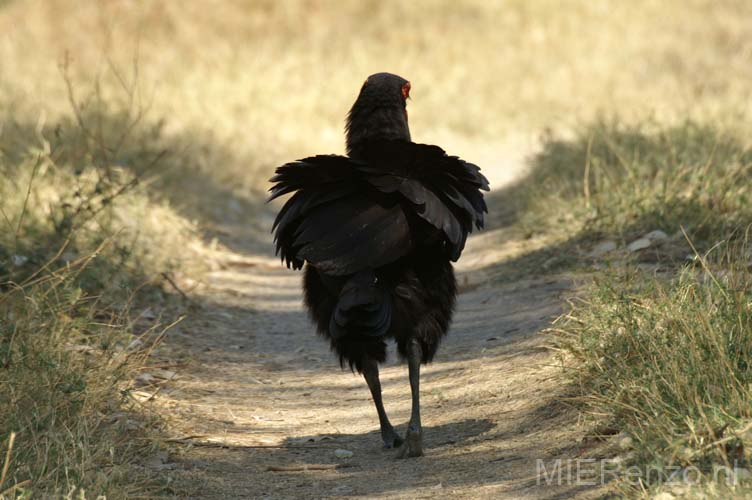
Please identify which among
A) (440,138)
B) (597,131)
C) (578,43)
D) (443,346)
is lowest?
(443,346)

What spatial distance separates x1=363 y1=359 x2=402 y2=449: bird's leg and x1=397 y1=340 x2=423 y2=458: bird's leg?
0.17 meters

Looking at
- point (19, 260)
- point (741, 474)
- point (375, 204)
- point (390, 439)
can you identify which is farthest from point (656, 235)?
point (19, 260)

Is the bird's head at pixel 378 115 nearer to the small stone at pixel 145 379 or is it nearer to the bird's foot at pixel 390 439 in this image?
the bird's foot at pixel 390 439

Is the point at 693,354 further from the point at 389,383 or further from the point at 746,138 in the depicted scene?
the point at 746,138

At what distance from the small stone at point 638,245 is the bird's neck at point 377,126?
2197 mm

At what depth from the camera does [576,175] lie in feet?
29.4

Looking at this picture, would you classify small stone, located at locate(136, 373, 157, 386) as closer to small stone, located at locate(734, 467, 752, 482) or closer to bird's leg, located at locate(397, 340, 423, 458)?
bird's leg, located at locate(397, 340, 423, 458)

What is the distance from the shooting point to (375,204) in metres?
4.12

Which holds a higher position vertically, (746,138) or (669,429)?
(746,138)

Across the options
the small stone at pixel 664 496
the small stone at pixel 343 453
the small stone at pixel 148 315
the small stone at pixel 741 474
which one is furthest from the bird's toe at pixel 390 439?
the small stone at pixel 148 315

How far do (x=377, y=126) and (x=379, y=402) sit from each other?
4.31 feet

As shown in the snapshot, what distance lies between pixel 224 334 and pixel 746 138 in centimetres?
579

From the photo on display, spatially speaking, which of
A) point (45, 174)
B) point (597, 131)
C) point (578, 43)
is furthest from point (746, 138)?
point (578, 43)

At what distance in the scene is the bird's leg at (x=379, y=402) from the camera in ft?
14.2
